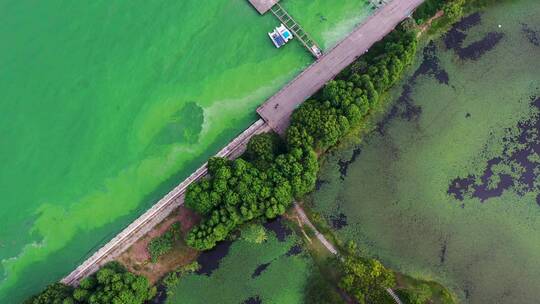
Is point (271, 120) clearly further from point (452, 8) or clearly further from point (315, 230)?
point (452, 8)

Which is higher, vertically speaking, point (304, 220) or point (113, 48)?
point (113, 48)

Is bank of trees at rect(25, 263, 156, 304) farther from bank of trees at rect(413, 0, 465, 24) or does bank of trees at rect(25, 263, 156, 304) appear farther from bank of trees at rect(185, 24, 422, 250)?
bank of trees at rect(413, 0, 465, 24)

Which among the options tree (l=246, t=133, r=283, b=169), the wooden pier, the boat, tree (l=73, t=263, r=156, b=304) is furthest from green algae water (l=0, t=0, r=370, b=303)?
tree (l=73, t=263, r=156, b=304)

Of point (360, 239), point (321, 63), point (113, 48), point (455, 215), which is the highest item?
point (113, 48)

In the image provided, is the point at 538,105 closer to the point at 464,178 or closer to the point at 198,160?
the point at 464,178

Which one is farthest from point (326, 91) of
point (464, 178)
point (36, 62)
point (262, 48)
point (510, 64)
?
point (36, 62)

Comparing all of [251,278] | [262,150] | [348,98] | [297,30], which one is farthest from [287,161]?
[297,30]

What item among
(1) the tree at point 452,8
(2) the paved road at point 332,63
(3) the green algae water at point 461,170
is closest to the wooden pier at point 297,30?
(2) the paved road at point 332,63
